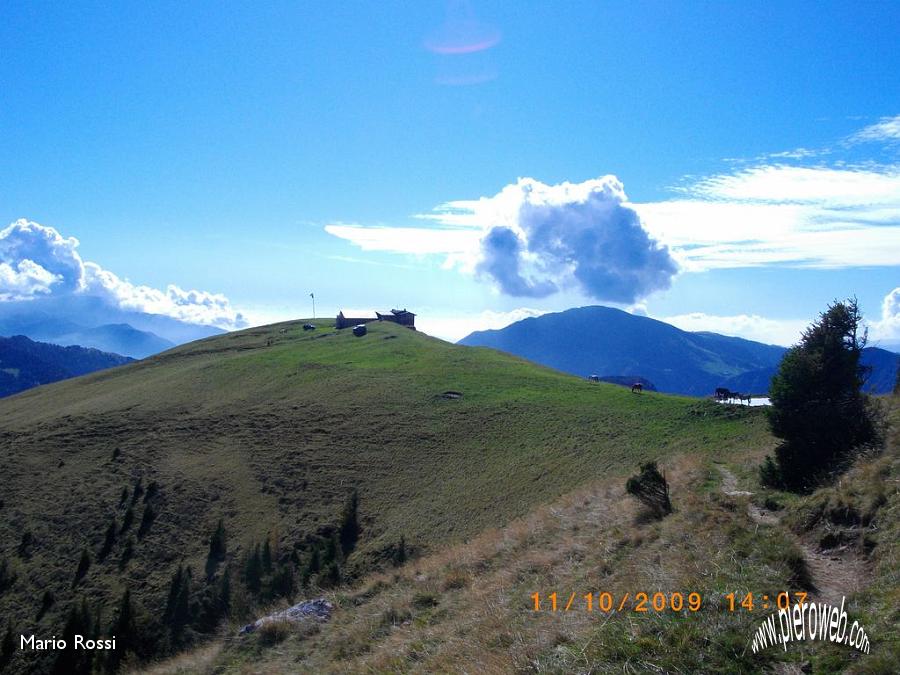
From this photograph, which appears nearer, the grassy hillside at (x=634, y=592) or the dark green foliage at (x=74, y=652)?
the grassy hillside at (x=634, y=592)

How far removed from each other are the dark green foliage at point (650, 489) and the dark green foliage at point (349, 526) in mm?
21257

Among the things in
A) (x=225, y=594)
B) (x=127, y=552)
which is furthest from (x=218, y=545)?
(x=127, y=552)

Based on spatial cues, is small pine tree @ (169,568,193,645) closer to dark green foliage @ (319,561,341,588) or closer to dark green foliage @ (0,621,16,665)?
dark green foliage @ (319,561,341,588)

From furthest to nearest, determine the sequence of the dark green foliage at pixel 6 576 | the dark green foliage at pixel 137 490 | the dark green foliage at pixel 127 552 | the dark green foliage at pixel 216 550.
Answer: the dark green foliage at pixel 137 490 → the dark green foliage at pixel 127 552 → the dark green foliage at pixel 6 576 → the dark green foliage at pixel 216 550

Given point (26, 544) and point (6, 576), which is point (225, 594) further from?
point (26, 544)

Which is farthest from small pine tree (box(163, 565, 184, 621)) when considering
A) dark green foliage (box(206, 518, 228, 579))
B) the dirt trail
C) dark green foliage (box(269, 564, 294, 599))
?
the dirt trail

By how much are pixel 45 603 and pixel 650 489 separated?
118 ft

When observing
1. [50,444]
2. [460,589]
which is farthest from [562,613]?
[50,444]

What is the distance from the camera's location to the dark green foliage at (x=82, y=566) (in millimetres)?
34750

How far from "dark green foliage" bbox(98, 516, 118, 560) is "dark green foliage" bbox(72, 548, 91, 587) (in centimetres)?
76

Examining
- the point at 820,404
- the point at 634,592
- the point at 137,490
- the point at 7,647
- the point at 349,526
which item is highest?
the point at 820,404

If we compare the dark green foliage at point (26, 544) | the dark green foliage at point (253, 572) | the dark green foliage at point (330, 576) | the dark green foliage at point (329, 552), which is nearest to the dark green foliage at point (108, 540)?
the dark green foliage at point (26, 544)

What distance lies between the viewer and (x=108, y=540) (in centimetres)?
3822

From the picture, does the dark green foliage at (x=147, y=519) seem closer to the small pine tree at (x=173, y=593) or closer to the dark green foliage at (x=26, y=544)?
the dark green foliage at (x=26, y=544)
